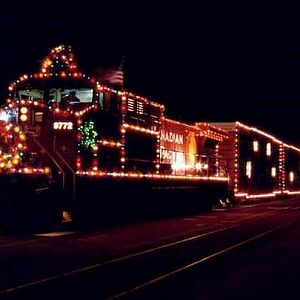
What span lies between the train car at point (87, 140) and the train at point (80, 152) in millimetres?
26

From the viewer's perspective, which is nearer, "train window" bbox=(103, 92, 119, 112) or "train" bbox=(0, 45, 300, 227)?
"train" bbox=(0, 45, 300, 227)

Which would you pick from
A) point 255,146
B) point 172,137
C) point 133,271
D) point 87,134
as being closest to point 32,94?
point 87,134

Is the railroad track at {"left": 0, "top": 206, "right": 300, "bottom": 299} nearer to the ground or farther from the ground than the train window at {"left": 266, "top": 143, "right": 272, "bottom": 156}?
nearer to the ground

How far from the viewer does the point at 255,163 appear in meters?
40.2

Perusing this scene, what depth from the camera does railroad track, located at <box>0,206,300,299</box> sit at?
359 inches

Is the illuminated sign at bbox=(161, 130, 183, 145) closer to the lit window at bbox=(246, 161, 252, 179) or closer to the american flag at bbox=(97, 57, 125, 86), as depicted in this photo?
the american flag at bbox=(97, 57, 125, 86)

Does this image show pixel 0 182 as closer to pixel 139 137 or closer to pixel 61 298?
pixel 139 137

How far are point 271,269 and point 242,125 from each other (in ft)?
81.1

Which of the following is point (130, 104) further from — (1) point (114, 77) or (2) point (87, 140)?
(2) point (87, 140)

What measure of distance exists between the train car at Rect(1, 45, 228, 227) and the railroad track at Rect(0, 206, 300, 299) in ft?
11.2

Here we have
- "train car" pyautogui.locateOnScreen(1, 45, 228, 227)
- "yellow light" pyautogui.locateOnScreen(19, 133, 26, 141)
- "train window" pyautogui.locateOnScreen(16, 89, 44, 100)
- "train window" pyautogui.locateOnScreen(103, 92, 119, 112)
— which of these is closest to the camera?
"yellow light" pyautogui.locateOnScreen(19, 133, 26, 141)

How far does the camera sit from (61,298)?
28.5 ft

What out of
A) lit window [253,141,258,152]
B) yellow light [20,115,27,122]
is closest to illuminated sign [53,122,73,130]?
yellow light [20,115,27,122]

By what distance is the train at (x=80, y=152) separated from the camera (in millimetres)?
17312
